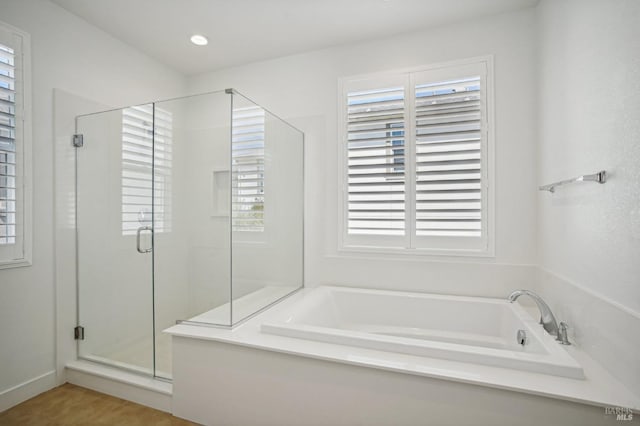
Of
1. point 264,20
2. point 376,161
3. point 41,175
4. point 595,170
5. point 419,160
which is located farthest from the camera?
point 376,161

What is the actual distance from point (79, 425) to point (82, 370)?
0.48 metres

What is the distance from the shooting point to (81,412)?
187 cm

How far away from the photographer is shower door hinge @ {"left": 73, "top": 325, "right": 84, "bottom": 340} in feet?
7.49

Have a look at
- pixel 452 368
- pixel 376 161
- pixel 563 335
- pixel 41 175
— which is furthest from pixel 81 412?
pixel 563 335

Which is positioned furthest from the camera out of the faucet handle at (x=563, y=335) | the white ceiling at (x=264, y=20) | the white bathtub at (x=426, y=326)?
the white ceiling at (x=264, y=20)

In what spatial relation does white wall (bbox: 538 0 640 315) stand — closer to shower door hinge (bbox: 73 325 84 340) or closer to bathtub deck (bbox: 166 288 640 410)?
bathtub deck (bbox: 166 288 640 410)

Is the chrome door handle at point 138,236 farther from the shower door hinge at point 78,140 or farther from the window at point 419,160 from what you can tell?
the window at point 419,160

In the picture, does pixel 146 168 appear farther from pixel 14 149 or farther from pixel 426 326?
pixel 426 326

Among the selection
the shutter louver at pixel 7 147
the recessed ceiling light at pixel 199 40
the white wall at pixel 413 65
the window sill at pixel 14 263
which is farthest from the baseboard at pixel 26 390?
the recessed ceiling light at pixel 199 40

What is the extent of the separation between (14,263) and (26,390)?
80cm

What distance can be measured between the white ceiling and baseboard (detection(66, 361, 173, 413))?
2.46 m

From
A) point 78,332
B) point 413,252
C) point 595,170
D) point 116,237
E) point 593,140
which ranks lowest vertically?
point 78,332

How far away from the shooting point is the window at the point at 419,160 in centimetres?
236

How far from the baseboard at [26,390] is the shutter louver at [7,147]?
89 cm
